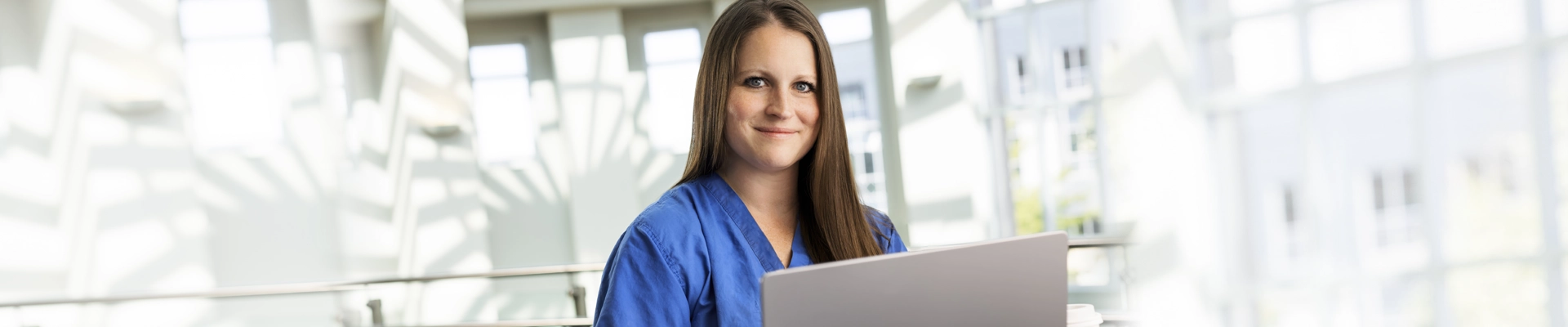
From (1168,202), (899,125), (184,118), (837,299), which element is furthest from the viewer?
(899,125)

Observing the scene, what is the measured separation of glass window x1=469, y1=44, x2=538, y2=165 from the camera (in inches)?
320

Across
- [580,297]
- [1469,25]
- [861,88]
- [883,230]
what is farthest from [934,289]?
[861,88]

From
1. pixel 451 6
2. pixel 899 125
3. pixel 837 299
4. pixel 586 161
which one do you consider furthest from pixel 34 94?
pixel 837 299

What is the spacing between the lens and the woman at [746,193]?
1014 mm

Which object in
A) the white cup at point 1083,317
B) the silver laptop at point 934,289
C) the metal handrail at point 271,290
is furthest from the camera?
the metal handrail at point 271,290

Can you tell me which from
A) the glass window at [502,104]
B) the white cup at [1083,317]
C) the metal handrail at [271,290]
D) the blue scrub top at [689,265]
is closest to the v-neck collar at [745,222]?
the blue scrub top at [689,265]

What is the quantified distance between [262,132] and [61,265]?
1886mm

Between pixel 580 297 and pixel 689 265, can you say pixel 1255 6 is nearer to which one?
pixel 580 297

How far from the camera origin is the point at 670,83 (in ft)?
26.6

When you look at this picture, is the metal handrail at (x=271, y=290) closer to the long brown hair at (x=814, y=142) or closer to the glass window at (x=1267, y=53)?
the long brown hair at (x=814, y=142)

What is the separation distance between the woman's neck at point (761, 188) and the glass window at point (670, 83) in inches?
271

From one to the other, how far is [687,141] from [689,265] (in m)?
7.11

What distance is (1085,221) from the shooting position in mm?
6000

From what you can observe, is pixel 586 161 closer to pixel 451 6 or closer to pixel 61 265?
pixel 451 6
